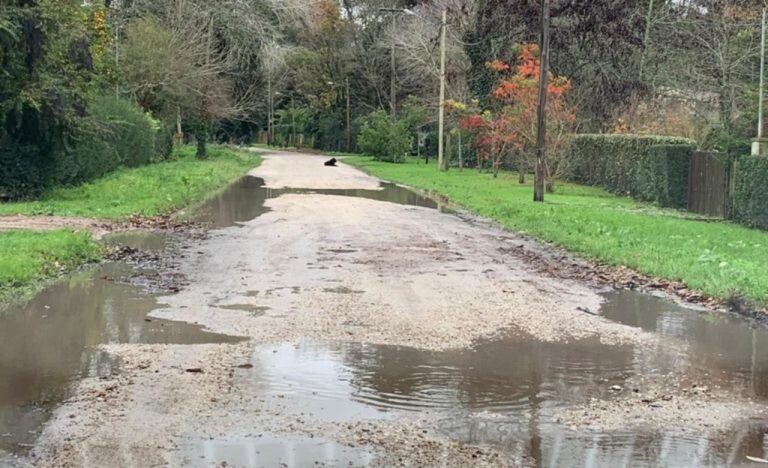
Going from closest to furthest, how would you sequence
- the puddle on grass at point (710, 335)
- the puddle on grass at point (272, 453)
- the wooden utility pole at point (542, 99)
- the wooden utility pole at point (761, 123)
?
1. the puddle on grass at point (272, 453)
2. the puddle on grass at point (710, 335)
3. the wooden utility pole at point (761, 123)
4. the wooden utility pole at point (542, 99)

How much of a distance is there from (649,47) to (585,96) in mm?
4017

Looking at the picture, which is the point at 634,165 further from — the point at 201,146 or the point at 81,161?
the point at 201,146

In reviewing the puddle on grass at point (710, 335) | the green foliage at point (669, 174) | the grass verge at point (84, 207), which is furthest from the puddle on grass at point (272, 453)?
the green foliage at point (669, 174)

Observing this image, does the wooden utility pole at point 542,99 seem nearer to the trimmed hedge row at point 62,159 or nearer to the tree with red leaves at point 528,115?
the tree with red leaves at point 528,115

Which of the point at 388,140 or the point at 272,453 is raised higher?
the point at 388,140

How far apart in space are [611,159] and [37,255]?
76.0 ft

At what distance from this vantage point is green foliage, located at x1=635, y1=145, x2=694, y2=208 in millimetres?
23359

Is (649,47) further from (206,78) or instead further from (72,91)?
(72,91)

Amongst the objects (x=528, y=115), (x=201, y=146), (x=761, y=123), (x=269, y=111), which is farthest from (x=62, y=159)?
(x=269, y=111)

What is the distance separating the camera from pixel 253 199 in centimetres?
2448

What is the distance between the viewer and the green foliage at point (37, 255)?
10172 mm

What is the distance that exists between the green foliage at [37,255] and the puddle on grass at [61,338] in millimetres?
375

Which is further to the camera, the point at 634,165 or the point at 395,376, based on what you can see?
the point at 634,165

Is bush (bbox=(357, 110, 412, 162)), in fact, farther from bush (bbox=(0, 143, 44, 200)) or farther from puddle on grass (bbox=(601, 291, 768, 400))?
puddle on grass (bbox=(601, 291, 768, 400))
